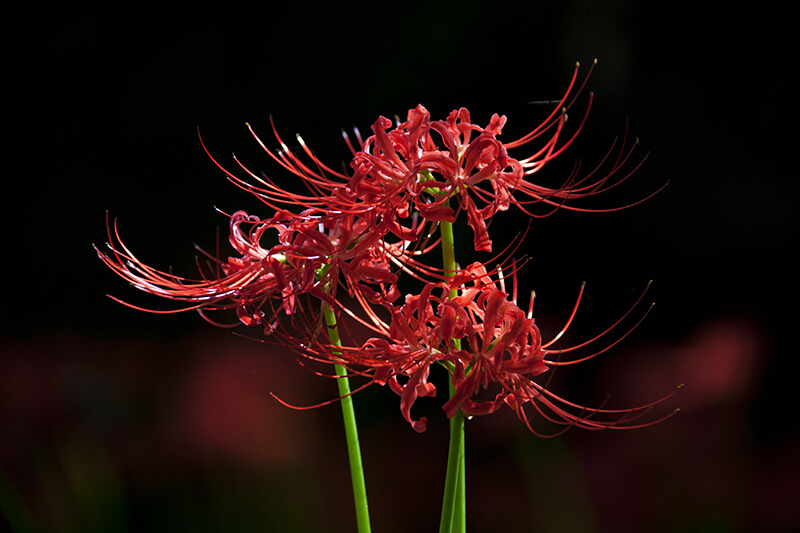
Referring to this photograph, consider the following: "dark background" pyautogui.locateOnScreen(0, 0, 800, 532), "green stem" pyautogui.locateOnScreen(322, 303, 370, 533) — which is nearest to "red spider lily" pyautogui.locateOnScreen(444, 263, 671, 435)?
"green stem" pyautogui.locateOnScreen(322, 303, 370, 533)

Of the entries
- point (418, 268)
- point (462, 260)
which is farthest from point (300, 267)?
point (462, 260)

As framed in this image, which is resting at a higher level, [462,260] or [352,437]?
[462,260]

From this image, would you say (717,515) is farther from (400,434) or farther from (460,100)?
(460,100)

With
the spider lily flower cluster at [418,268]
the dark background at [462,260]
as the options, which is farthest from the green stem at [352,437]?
the dark background at [462,260]

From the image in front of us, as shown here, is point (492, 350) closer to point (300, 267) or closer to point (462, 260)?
point (300, 267)

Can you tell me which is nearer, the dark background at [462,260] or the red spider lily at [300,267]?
the red spider lily at [300,267]

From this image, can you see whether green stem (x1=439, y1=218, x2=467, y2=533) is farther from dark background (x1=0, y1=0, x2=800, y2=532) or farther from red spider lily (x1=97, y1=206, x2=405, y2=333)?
dark background (x1=0, y1=0, x2=800, y2=532)

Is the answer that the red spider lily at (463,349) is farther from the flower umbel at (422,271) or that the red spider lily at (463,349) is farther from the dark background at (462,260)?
the dark background at (462,260)

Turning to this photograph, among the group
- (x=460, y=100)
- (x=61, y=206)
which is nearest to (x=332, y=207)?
(x=460, y=100)
